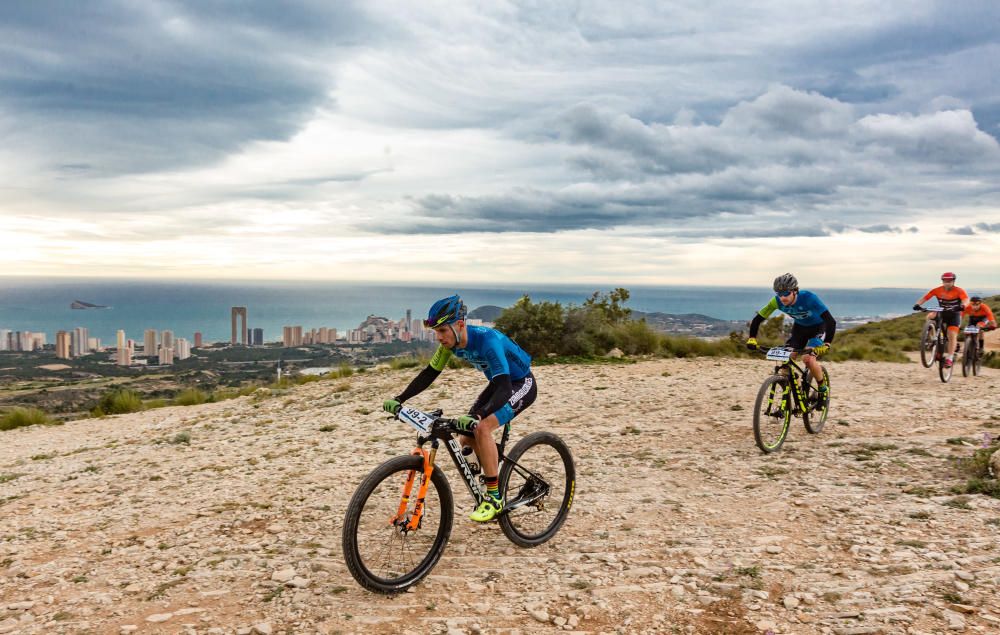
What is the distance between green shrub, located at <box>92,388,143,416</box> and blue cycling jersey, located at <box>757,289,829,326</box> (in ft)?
56.9

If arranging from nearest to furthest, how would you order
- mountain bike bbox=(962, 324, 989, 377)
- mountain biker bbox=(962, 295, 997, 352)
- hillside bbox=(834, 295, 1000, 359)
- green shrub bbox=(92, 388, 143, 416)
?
1. mountain biker bbox=(962, 295, 997, 352)
2. mountain bike bbox=(962, 324, 989, 377)
3. green shrub bbox=(92, 388, 143, 416)
4. hillside bbox=(834, 295, 1000, 359)

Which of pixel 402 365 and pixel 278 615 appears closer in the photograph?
pixel 278 615

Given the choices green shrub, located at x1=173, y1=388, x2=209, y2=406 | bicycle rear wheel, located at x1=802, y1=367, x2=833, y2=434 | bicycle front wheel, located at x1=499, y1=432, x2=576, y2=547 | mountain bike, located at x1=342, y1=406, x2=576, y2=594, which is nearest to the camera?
mountain bike, located at x1=342, y1=406, x2=576, y2=594

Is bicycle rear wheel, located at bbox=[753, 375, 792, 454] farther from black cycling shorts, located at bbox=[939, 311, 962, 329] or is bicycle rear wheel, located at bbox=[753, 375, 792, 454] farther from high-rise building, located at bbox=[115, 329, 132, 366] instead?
high-rise building, located at bbox=[115, 329, 132, 366]

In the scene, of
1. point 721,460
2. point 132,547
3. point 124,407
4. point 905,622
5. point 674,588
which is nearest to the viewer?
point 905,622

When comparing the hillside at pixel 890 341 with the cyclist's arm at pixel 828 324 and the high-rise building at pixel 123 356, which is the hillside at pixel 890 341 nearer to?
the cyclist's arm at pixel 828 324

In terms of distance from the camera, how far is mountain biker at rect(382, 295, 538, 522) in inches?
183

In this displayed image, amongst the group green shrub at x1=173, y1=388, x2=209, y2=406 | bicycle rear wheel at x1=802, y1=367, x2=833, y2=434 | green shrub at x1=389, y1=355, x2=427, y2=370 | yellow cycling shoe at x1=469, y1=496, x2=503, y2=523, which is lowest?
green shrub at x1=173, y1=388, x2=209, y2=406

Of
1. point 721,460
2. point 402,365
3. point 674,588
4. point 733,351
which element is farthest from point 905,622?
point 733,351

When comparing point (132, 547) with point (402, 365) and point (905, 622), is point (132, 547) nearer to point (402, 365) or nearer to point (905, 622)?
point (905, 622)

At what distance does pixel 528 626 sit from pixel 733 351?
20.0 m

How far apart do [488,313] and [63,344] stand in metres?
58.1

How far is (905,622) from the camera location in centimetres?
389

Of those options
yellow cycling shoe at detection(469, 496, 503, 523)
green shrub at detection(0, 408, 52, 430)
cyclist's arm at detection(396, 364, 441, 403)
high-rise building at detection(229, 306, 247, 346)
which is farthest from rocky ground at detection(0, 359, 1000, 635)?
high-rise building at detection(229, 306, 247, 346)
